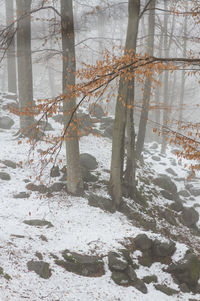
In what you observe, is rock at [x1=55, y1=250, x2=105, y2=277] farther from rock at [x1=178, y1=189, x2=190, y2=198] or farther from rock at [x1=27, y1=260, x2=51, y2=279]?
rock at [x1=178, y1=189, x2=190, y2=198]

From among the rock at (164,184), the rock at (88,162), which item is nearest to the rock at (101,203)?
the rock at (88,162)

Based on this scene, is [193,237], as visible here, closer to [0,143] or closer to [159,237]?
[159,237]

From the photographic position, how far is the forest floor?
520 cm

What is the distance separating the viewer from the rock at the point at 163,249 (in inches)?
288

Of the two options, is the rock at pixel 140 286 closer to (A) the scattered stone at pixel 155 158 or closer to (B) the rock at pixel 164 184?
(B) the rock at pixel 164 184

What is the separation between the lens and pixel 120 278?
6.22 meters

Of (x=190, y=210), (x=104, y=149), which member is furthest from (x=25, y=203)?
(x=190, y=210)

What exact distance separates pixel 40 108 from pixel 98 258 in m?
4.05

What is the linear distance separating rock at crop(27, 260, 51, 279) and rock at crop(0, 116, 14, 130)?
34.0 feet

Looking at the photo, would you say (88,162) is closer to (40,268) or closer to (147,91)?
(147,91)

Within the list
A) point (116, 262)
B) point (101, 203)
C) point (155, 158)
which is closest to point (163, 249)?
point (116, 262)

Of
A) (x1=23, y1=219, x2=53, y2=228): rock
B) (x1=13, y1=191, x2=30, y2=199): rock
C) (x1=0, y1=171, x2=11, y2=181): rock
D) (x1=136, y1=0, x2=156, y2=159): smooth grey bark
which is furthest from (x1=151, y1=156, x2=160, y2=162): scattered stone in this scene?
(x1=23, y1=219, x2=53, y2=228): rock

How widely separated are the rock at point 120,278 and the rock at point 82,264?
27 centimetres

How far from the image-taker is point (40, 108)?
14.2 ft
